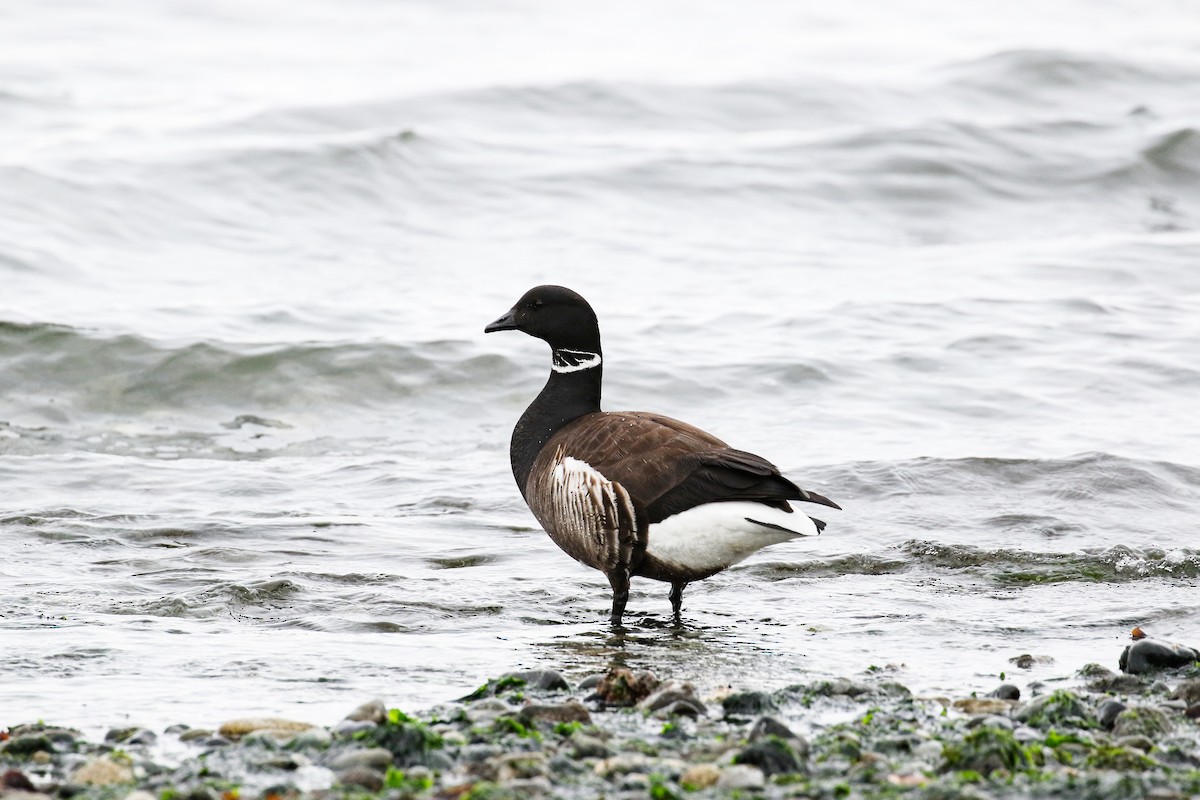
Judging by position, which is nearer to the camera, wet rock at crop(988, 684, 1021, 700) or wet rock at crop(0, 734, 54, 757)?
wet rock at crop(0, 734, 54, 757)

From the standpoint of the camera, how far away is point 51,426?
39.3 ft

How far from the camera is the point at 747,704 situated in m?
5.50

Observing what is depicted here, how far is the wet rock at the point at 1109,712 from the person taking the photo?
5.27 meters

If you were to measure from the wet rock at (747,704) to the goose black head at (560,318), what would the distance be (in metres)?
3.14

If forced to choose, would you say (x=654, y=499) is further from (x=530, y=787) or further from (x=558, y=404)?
(x=530, y=787)

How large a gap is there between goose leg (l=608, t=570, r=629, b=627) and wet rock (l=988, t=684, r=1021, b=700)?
7.18 feet

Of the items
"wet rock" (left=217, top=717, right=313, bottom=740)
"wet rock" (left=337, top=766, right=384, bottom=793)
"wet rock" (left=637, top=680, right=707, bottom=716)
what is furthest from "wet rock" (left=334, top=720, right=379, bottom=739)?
"wet rock" (left=637, top=680, right=707, bottom=716)

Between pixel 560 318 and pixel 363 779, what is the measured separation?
417 centimetres

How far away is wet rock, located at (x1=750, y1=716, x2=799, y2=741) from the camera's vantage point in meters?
4.93

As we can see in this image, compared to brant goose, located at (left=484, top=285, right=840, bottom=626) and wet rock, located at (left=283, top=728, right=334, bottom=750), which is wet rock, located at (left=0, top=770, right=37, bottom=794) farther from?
brant goose, located at (left=484, top=285, right=840, bottom=626)

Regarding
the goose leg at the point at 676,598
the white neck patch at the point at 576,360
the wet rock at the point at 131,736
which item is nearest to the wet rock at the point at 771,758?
the wet rock at the point at 131,736

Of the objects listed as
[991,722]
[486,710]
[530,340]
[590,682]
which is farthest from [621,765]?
[530,340]

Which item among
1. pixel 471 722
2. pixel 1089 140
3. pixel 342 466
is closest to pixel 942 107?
pixel 1089 140

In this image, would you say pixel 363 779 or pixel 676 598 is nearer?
pixel 363 779
